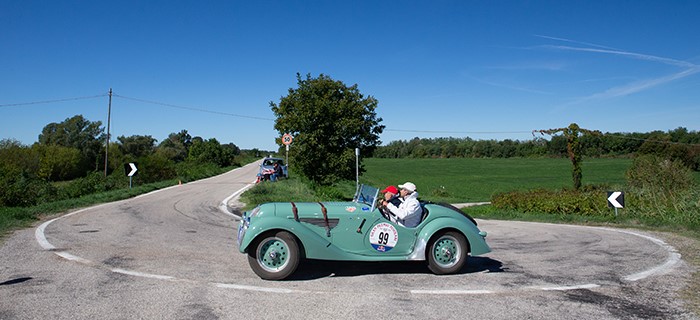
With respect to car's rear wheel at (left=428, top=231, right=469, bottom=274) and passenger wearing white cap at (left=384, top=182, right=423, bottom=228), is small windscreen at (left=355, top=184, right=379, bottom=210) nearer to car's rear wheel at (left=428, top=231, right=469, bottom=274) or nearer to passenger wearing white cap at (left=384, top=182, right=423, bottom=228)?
passenger wearing white cap at (left=384, top=182, right=423, bottom=228)

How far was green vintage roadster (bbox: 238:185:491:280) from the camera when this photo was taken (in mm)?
5863

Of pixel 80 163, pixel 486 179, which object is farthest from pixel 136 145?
pixel 486 179

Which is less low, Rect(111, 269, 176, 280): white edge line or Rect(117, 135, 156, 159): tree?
Rect(117, 135, 156, 159): tree

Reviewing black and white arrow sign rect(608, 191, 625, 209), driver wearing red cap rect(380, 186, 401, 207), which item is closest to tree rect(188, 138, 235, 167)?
black and white arrow sign rect(608, 191, 625, 209)

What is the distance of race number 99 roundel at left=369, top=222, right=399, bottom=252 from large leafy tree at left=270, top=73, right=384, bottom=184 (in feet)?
39.4

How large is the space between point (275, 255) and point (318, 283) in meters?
0.67

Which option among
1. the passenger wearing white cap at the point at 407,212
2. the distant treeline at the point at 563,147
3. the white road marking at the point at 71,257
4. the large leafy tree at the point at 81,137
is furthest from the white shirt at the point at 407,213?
the large leafy tree at the point at 81,137

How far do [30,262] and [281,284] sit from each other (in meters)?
3.88

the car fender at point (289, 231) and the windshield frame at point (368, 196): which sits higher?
the windshield frame at point (368, 196)

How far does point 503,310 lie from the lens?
4621mm

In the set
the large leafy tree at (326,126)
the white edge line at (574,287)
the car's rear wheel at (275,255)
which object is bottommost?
the white edge line at (574,287)

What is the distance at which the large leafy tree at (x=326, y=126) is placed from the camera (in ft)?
59.8

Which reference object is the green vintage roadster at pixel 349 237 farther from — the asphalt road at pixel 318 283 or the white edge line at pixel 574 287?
the white edge line at pixel 574 287

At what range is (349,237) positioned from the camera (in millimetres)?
6152
